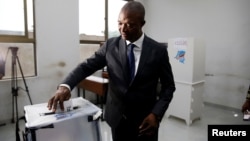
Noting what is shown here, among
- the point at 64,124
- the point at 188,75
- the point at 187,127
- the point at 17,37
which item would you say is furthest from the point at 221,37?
the point at 17,37

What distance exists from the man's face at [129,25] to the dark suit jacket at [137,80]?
83 mm

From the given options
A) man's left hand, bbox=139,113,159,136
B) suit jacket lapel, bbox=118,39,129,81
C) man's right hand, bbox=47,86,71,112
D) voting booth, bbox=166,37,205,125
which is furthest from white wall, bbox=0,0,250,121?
man's left hand, bbox=139,113,159,136

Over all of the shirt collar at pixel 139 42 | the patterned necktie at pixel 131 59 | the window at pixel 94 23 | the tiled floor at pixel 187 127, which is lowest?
the tiled floor at pixel 187 127

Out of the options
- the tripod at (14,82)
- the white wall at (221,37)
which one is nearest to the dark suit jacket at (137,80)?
the tripod at (14,82)

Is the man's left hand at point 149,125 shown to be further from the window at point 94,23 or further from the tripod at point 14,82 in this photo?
the window at point 94,23

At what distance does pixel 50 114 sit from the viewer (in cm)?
105

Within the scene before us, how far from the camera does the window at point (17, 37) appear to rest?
2.93 metres

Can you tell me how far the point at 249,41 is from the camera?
11.1ft

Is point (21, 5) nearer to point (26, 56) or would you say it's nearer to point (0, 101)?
point (26, 56)

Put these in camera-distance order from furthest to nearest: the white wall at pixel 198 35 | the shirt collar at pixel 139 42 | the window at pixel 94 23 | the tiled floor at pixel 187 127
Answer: the window at pixel 94 23 < the white wall at pixel 198 35 < the tiled floor at pixel 187 127 < the shirt collar at pixel 139 42

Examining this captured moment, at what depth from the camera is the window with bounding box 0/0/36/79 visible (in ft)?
9.60

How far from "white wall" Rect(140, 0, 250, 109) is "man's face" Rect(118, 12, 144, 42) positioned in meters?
3.28

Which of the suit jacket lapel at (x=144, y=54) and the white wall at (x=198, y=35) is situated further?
the white wall at (x=198, y=35)

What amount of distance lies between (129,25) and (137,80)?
0.91ft
